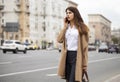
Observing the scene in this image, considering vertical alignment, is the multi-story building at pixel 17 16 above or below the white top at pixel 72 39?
above

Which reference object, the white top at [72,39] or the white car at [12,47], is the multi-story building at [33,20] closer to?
the white car at [12,47]

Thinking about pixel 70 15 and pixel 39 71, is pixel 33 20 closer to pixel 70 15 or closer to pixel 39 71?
pixel 39 71

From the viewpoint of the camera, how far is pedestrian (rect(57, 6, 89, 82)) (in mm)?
7691

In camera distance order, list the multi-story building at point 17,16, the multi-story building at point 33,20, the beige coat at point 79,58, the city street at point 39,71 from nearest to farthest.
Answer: the beige coat at point 79,58 → the city street at point 39,71 → the multi-story building at point 33,20 → the multi-story building at point 17,16

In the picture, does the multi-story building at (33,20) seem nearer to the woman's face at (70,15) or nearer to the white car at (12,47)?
the white car at (12,47)

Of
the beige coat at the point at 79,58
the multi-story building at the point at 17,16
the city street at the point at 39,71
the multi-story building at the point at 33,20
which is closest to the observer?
the beige coat at the point at 79,58

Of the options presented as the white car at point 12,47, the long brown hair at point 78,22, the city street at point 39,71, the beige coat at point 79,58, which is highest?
the long brown hair at point 78,22

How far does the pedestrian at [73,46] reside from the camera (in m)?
7.69

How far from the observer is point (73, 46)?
7812 millimetres

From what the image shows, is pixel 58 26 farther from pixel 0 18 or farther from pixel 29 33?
pixel 0 18

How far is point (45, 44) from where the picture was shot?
13150 cm

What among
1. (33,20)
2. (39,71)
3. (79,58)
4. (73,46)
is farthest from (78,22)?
(33,20)

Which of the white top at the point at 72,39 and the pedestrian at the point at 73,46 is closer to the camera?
the pedestrian at the point at 73,46

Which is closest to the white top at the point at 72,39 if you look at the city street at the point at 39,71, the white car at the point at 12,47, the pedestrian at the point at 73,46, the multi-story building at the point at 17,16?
the pedestrian at the point at 73,46
